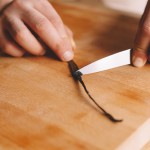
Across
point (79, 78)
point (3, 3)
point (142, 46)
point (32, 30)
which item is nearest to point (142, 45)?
point (142, 46)

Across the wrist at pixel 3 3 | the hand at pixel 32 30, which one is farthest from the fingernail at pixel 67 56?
the wrist at pixel 3 3

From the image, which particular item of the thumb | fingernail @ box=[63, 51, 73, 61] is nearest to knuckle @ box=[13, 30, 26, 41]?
fingernail @ box=[63, 51, 73, 61]

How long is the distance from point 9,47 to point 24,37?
6cm

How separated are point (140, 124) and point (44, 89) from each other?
24cm

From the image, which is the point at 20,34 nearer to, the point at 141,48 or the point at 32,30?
the point at 32,30

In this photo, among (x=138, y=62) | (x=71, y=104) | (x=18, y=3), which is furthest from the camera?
(x=18, y=3)

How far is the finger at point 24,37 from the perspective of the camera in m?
0.92

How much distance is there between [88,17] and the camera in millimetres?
1173

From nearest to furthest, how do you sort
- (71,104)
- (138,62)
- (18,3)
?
1. (71,104)
2. (138,62)
3. (18,3)

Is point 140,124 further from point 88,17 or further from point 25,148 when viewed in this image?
point 88,17

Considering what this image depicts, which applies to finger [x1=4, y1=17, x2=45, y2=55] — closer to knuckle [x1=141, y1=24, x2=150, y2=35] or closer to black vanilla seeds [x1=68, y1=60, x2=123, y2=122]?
black vanilla seeds [x1=68, y1=60, x2=123, y2=122]

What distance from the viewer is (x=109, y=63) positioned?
2.83 feet

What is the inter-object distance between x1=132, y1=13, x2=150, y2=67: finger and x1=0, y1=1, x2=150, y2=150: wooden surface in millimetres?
21

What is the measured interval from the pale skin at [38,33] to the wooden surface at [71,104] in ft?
0.09
